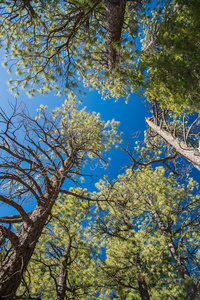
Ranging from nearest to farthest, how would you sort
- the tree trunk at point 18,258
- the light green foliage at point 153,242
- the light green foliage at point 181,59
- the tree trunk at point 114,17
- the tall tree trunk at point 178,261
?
the tree trunk at point 18,258, the light green foliage at point 181,59, the tree trunk at point 114,17, the tall tree trunk at point 178,261, the light green foliage at point 153,242

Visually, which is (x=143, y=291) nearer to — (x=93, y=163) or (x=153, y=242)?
(x=153, y=242)

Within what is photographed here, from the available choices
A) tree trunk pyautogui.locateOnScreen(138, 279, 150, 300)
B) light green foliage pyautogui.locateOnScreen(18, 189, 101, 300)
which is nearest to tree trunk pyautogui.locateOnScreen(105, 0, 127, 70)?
light green foliage pyautogui.locateOnScreen(18, 189, 101, 300)

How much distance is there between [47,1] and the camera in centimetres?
424

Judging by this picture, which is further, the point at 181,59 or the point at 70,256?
the point at 70,256

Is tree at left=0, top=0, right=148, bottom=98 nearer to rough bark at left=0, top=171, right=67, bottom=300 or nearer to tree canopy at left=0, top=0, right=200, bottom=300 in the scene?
tree canopy at left=0, top=0, right=200, bottom=300

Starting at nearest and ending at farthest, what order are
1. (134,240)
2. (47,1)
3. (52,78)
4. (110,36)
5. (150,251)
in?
(47,1) → (110,36) → (52,78) → (150,251) → (134,240)

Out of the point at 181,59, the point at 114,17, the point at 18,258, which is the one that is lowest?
the point at 18,258

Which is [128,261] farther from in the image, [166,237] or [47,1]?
[47,1]

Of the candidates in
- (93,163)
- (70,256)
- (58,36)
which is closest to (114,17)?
(58,36)

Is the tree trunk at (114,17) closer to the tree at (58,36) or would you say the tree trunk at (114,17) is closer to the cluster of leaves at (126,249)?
the tree at (58,36)

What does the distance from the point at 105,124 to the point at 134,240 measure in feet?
18.2

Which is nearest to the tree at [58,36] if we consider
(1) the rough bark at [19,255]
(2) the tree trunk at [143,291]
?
(1) the rough bark at [19,255]

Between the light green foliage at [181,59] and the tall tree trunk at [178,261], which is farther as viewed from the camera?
the tall tree trunk at [178,261]

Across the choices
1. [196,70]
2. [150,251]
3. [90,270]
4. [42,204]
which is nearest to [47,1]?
[196,70]
